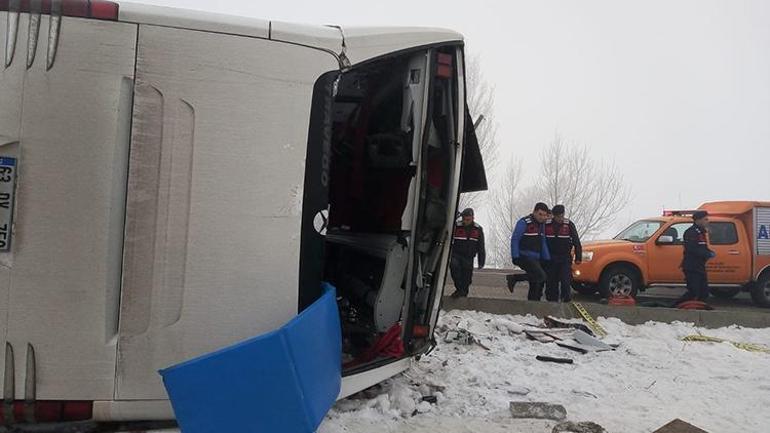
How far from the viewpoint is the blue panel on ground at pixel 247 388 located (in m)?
2.12

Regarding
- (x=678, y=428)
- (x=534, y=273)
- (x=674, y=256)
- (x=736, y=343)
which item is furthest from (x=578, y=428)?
(x=674, y=256)

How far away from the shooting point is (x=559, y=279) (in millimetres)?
7828

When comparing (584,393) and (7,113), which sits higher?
(7,113)

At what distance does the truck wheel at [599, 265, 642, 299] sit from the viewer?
33.4 feet

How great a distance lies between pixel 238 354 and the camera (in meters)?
2.12

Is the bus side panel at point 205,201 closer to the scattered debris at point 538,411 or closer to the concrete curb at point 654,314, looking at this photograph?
the scattered debris at point 538,411

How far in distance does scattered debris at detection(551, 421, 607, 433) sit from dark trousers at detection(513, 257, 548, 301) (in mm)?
4401

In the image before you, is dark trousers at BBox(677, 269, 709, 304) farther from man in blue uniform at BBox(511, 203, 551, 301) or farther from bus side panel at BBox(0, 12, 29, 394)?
bus side panel at BBox(0, 12, 29, 394)

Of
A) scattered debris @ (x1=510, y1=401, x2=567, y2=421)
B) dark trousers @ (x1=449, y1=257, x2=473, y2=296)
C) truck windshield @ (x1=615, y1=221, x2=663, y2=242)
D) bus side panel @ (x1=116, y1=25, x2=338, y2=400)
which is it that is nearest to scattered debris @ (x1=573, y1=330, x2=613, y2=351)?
scattered debris @ (x1=510, y1=401, x2=567, y2=421)

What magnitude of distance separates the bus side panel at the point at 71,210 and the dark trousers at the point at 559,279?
668 cm

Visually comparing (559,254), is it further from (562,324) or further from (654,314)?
(562,324)

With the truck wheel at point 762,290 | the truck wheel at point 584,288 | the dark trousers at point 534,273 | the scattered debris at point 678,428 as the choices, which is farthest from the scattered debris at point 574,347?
the truck wheel at point 762,290

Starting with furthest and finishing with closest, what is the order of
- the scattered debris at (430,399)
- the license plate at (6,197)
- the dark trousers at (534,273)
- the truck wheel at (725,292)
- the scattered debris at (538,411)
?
1. the truck wheel at (725,292)
2. the dark trousers at (534,273)
3. the scattered debris at (430,399)
4. the scattered debris at (538,411)
5. the license plate at (6,197)

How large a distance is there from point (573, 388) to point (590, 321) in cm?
253
